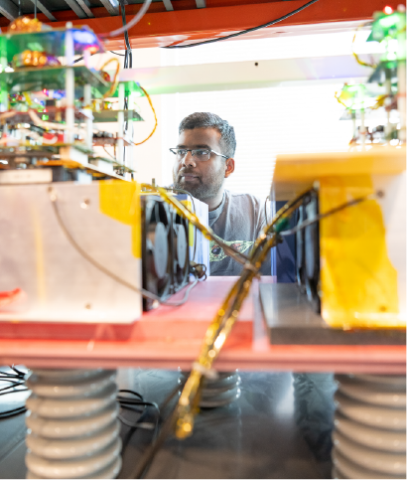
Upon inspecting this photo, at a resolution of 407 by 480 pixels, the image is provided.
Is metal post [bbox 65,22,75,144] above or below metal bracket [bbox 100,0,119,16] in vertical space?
below

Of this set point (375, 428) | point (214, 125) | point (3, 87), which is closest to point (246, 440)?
point (375, 428)

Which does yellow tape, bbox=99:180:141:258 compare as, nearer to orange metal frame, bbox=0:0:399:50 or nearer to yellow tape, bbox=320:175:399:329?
yellow tape, bbox=320:175:399:329

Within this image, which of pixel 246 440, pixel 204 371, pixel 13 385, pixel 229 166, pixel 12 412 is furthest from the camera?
pixel 229 166

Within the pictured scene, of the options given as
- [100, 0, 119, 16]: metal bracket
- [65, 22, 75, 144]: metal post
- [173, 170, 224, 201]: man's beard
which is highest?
[100, 0, 119, 16]: metal bracket

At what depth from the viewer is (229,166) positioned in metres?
2.17

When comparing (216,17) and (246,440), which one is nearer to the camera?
(246,440)

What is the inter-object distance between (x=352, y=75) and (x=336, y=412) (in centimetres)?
76

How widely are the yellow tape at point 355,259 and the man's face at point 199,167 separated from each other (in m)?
1.37

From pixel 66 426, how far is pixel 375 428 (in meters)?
0.56

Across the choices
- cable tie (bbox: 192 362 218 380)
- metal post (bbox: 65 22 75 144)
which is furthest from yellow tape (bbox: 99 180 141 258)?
cable tie (bbox: 192 362 218 380)

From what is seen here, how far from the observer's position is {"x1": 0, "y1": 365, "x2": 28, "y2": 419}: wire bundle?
111cm

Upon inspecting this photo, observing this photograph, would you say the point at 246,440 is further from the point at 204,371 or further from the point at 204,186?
the point at 204,186

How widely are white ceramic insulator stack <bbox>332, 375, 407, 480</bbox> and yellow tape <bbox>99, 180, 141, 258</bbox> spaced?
478 mm

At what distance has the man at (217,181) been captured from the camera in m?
1.98
